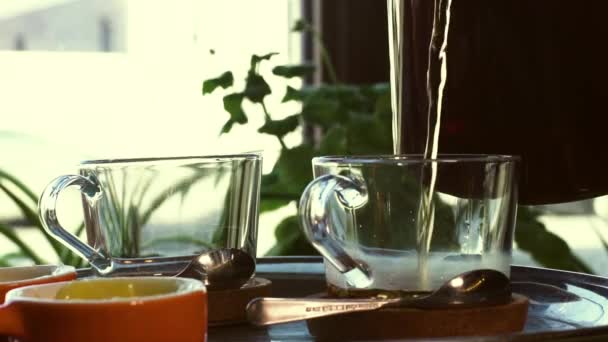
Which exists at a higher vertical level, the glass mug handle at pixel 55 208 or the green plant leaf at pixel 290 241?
the glass mug handle at pixel 55 208

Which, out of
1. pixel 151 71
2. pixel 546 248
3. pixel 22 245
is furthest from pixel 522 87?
pixel 151 71

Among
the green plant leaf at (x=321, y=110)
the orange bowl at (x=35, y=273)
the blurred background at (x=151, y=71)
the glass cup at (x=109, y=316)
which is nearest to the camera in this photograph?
the glass cup at (x=109, y=316)

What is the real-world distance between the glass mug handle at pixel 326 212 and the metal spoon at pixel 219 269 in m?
0.06

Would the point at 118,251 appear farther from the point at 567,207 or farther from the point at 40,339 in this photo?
Result: the point at 567,207

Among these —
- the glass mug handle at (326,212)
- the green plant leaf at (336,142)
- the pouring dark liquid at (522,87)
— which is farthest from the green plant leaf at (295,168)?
the glass mug handle at (326,212)

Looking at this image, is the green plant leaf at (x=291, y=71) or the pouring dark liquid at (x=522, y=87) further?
the green plant leaf at (x=291, y=71)

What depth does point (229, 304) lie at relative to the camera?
1.55ft

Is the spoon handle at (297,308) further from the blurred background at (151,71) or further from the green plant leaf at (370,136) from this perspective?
the blurred background at (151,71)

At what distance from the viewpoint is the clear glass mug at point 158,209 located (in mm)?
458

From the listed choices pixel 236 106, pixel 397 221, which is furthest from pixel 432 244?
pixel 236 106

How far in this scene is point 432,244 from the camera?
416 millimetres

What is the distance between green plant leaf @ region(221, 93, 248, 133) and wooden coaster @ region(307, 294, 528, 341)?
1.60ft

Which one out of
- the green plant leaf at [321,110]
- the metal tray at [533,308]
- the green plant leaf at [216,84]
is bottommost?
the metal tray at [533,308]

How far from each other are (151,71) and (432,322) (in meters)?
0.86
